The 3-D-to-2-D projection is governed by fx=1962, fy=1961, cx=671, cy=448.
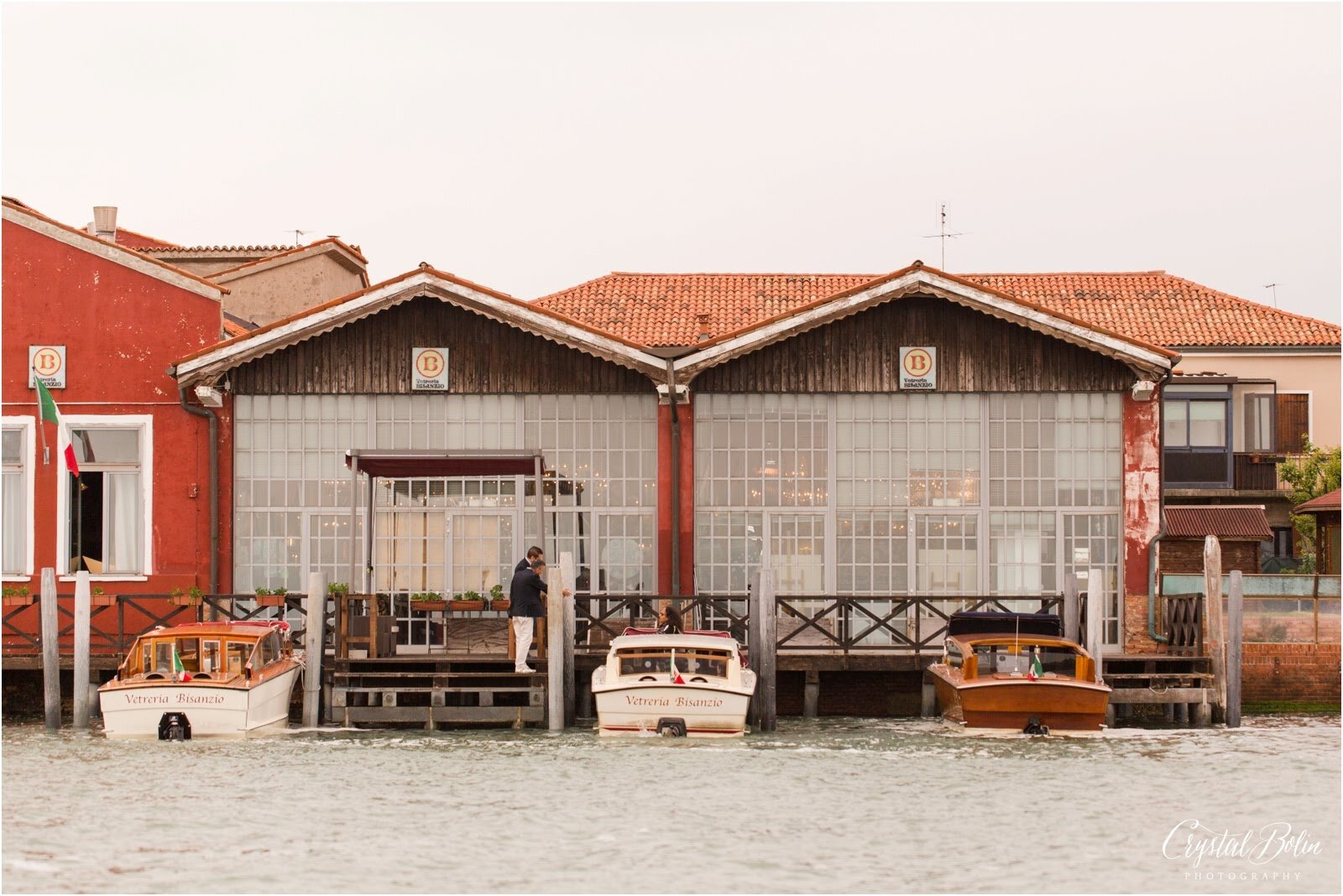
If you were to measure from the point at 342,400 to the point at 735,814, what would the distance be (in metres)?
12.0

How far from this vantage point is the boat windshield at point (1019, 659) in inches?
1046

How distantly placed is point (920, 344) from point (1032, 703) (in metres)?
6.47

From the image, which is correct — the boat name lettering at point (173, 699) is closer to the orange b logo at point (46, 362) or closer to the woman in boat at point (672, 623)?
the woman in boat at point (672, 623)

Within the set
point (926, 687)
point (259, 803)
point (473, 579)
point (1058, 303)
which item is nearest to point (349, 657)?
point (473, 579)

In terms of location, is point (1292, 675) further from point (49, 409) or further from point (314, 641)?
point (49, 409)

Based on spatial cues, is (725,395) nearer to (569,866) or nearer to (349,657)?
(349,657)

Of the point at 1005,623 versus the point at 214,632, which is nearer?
the point at 214,632

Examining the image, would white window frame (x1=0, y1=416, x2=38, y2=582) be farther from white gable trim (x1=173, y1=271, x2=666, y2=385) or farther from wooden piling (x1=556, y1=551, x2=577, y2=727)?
A: wooden piling (x1=556, y1=551, x2=577, y2=727)

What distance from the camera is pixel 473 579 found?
29.7 m

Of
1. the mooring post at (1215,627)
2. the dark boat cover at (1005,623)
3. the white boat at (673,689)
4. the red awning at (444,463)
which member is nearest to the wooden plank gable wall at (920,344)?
the red awning at (444,463)

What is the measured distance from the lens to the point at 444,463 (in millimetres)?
28281

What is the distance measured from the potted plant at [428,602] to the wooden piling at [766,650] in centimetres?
484

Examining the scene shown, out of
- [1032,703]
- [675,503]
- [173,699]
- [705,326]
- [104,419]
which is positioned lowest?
[1032,703]

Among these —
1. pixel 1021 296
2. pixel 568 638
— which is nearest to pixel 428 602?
pixel 568 638
